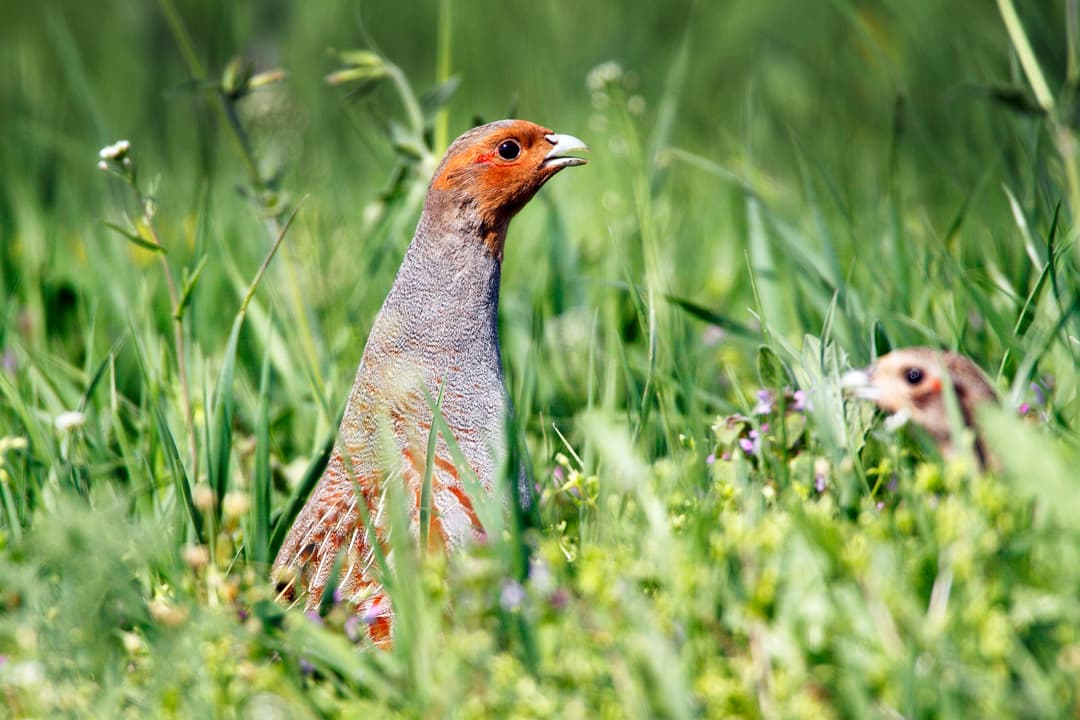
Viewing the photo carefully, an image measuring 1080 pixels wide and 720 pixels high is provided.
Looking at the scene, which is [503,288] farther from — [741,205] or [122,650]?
[122,650]

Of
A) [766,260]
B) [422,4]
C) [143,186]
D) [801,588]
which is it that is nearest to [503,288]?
[766,260]

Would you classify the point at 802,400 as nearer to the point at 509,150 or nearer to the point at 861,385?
the point at 861,385

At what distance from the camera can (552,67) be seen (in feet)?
20.6

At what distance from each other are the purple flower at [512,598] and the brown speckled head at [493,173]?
1.19 m

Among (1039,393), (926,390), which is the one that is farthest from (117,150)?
(1039,393)

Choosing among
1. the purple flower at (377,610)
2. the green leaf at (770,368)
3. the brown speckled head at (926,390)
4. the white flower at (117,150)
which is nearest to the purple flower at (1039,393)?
the brown speckled head at (926,390)

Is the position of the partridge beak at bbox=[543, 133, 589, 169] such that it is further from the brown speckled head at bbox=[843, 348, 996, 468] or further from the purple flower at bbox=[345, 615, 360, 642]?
the purple flower at bbox=[345, 615, 360, 642]

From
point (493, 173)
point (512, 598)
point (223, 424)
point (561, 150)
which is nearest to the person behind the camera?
point (512, 598)

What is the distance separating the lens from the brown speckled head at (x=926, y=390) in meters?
2.38

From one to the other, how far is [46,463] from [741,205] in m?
3.14

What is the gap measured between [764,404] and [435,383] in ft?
2.57

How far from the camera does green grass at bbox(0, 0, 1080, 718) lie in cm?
174

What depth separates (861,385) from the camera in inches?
96.4

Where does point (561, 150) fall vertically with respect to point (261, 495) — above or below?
above
